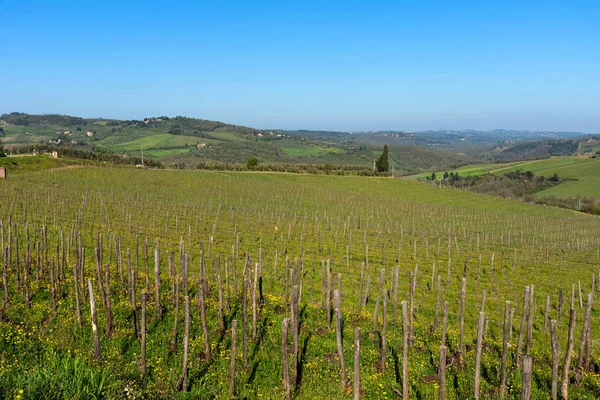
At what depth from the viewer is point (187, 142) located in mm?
142875

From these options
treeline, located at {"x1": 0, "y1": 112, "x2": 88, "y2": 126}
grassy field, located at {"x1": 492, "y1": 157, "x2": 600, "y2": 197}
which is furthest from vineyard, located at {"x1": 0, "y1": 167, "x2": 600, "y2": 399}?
treeline, located at {"x1": 0, "y1": 112, "x2": 88, "y2": 126}

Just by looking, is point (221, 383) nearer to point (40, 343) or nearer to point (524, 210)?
point (40, 343)

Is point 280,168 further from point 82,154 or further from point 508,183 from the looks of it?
point 508,183

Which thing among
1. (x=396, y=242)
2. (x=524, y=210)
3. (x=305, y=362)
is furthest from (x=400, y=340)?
(x=524, y=210)

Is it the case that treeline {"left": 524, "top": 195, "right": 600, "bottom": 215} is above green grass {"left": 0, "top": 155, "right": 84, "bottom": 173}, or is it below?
below

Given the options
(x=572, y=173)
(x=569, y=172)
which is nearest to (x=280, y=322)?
(x=572, y=173)

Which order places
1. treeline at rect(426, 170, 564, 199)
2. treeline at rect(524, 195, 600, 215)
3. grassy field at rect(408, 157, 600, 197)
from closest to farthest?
treeline at rect(524, 195, 600, 215), grassy field at rect(408, 157, 600, 197), treeline at rect(426, 170, 564, 199)

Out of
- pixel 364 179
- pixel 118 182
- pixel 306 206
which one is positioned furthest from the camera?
pixel 364 179

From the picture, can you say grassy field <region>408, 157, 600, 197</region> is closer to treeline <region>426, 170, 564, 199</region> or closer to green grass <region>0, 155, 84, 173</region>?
treeline <region>426, 170, 564, 199</region>

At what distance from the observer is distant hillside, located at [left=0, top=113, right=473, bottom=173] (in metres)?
128

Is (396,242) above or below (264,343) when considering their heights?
below

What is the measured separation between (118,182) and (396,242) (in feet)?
109

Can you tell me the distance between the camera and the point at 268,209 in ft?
114

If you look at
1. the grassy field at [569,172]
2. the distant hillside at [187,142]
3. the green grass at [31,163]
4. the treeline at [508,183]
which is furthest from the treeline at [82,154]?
the grassy field at [569,172]
